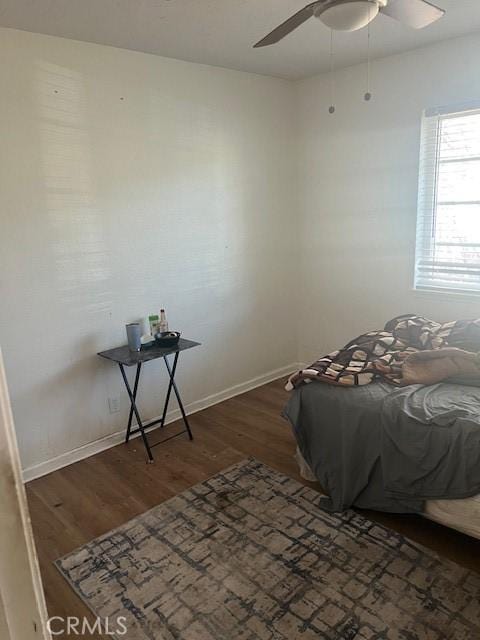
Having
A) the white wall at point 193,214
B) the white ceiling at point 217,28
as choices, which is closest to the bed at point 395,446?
the white wall at point 193,214

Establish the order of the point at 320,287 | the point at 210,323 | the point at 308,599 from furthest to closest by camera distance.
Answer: the point at 320,287 → the point at 210,323 → the point at 308,599

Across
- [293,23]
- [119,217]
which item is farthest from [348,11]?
[119,217]

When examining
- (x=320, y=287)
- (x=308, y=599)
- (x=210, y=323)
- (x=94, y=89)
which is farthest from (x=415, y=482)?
(x=94, y=89)

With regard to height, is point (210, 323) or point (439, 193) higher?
point (439, 193)

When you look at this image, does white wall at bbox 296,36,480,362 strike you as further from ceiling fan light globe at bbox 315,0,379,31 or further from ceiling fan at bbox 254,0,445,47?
ceiling fan light globe at bbox 315,0,379,31

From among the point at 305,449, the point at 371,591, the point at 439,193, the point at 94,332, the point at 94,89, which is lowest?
the point at 371,591

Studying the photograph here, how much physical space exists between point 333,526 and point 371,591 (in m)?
0.40

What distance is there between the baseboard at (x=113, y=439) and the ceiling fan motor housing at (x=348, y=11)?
2.63 m

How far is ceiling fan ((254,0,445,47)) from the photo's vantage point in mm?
1696

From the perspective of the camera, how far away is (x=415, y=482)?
2125 mm

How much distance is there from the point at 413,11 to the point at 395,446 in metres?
1.84

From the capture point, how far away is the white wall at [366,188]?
3.16m

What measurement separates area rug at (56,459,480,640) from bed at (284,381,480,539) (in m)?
0.17

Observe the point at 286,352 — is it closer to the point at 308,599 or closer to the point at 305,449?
the point at 305,449
